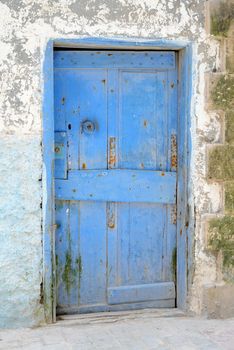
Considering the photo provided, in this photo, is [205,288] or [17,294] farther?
[205,288]

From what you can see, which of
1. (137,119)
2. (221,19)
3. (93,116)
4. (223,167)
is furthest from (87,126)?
(221,19)

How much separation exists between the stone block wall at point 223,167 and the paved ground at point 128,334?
0.20m

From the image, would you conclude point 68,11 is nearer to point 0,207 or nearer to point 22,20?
point 22,20

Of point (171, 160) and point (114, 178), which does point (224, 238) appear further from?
point (114, 178)

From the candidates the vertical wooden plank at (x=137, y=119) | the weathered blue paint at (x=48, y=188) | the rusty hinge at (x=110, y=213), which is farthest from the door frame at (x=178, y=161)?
the rusty hinge at (x=110, y=213)

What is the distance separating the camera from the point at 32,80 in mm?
3969

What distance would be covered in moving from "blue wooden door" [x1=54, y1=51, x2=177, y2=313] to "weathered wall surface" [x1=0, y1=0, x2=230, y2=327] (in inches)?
8.5

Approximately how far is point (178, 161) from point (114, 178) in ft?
1.73

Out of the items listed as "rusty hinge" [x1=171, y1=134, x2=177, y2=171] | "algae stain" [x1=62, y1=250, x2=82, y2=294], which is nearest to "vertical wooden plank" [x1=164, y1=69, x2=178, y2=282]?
"rusty hinge" [x1=171, y1=134, x2=177, y2=171]

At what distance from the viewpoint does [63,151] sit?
4.21m

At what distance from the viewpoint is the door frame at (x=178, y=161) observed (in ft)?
13.2

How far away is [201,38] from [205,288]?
75.1 inches

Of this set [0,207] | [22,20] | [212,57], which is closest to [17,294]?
[0,207]

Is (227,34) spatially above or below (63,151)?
above
